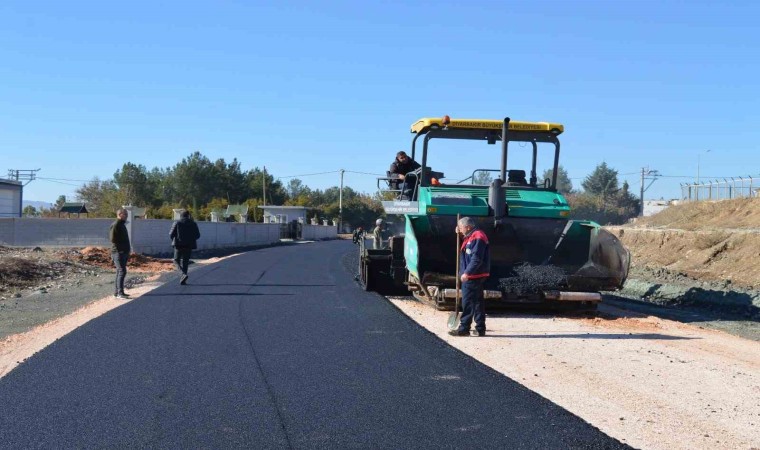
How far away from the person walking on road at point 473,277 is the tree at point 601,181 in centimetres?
10142

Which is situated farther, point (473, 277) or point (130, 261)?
point (130, 261)

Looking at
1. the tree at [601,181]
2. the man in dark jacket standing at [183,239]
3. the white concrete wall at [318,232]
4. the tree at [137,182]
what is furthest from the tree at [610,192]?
the man in dark jacket standing at [183,239]

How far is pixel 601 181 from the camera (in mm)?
110562

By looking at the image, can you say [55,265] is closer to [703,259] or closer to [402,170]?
[402,170]

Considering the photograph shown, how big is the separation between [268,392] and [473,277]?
3896 mm

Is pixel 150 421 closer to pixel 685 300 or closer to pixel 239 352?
pixel 239 352

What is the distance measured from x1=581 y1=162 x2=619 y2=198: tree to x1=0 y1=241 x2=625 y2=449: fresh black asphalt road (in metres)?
102

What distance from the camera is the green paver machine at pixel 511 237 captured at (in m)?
12.0

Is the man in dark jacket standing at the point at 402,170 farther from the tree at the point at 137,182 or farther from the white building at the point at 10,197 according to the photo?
the tree at the point at 137,182

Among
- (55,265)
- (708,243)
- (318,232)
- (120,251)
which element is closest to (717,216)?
(708,243)

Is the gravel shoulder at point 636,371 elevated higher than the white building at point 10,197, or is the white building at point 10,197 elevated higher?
the white building at point 10,197

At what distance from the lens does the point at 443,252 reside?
12.4 m

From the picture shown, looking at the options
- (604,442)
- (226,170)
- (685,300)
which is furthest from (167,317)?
(226,170)

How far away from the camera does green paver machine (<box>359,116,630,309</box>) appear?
11977 millimetres
